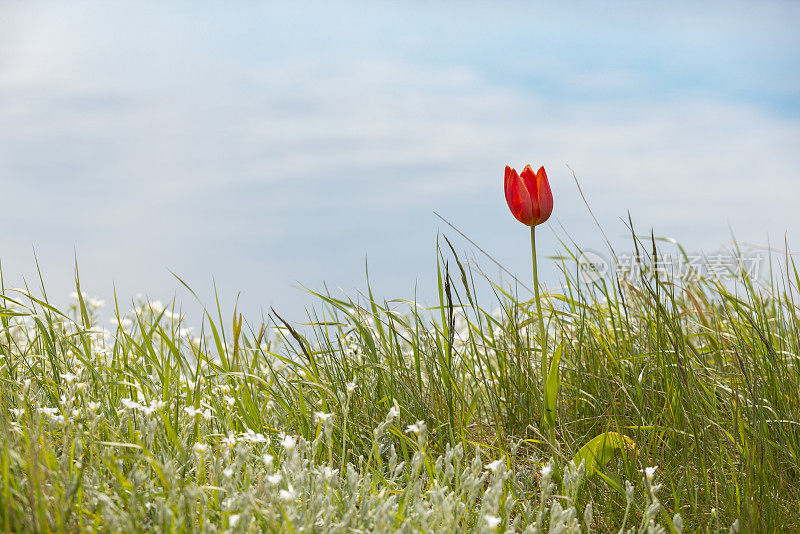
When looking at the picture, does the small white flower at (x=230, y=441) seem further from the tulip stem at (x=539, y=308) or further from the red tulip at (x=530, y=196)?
the red tulip at (x=530, y=196)

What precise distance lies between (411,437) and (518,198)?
1100mm

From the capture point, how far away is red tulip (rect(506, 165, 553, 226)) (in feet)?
9.20

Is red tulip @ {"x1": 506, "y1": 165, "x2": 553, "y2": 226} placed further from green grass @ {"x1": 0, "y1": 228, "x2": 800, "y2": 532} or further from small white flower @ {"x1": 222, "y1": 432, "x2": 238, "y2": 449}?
small white flower @ {"x1": 222, "y1": 432, "x2": 238, "y2": 449}

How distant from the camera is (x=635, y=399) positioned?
2938 mm

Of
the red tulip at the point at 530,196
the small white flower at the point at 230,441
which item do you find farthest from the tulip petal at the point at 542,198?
the small white flower at the point at 230,441

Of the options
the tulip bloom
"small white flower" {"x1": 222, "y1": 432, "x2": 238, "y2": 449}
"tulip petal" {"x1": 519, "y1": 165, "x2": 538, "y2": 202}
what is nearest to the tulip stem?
the tulip bloom

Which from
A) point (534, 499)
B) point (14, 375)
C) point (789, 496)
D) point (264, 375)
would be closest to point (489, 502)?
point (534, 499)

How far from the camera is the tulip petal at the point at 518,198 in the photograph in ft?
9.20

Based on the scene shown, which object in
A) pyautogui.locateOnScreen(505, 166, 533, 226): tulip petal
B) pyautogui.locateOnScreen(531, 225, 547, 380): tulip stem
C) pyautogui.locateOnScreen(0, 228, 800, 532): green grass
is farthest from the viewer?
pyautogui.locateOnScreen(505, 166, 533, 226): tulip petal

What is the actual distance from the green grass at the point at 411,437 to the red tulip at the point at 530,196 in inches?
15.4

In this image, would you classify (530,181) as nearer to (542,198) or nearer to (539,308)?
(542,198)

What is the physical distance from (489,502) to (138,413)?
1577mm

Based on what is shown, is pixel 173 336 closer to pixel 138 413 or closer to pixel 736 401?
pixel 138 413

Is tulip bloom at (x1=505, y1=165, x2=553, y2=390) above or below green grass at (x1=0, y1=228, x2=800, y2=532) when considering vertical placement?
above
